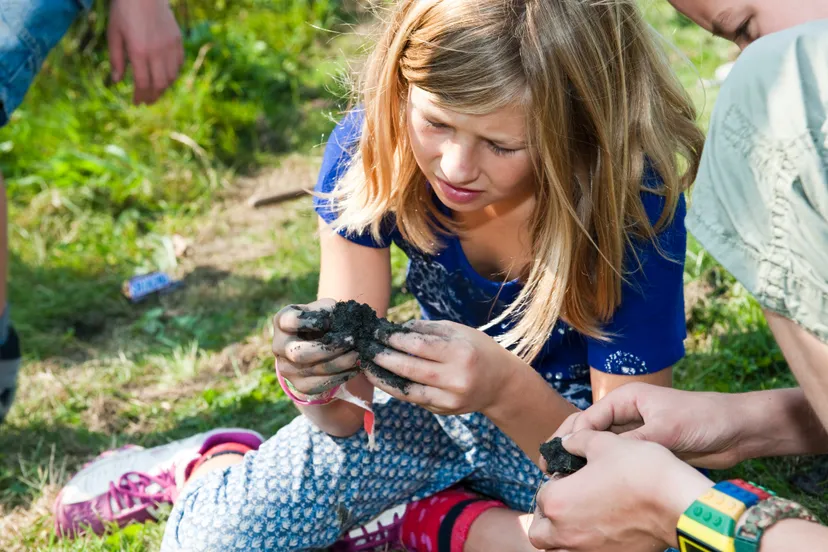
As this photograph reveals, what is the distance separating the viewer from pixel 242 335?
11.1 feet

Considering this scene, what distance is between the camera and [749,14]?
6.01 ft

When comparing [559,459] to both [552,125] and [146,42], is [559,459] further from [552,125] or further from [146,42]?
[146,42]

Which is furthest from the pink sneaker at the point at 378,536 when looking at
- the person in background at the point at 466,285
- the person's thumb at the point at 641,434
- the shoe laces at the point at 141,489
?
the person's thumb at the point at 641,434

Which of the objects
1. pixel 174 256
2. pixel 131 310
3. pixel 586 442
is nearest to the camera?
pixel 586 442

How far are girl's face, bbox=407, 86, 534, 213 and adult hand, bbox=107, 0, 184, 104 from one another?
126 cm

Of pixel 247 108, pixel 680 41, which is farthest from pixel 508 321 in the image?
pixel 680 41

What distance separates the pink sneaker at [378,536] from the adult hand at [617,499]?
738 millimetres

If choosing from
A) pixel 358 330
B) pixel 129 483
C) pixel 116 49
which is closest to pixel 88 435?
pixel 129 483

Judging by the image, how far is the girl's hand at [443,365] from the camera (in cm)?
191

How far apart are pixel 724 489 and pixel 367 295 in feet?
3.73

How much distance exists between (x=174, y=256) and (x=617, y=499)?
2654mm

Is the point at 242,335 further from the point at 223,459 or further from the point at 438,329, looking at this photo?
the point at 438,329

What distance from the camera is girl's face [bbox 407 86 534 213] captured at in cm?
195

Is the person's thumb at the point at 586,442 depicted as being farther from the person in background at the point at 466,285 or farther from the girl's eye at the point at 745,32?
the girl's eye at the point at 745,32
